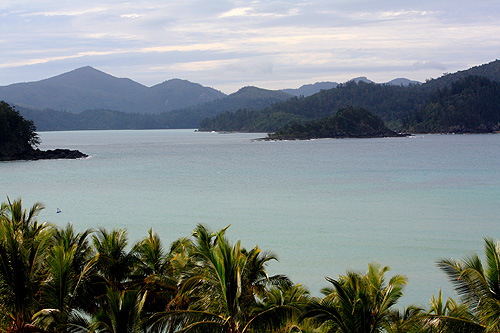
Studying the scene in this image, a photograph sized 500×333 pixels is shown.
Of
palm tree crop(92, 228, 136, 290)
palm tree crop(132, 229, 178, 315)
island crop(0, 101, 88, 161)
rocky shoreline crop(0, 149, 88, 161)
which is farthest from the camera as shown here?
rocky shoreline crop(0, 149, 88, 161)

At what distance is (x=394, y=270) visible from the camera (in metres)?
22.5

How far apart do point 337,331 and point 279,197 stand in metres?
34.3

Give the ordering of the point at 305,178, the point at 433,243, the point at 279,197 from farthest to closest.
Answer: the point at 305,178 < the point at 279,197 < the point at 433,243

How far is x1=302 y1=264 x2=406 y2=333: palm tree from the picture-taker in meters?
9.20

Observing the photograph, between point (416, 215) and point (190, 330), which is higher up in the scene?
point (190, 330)

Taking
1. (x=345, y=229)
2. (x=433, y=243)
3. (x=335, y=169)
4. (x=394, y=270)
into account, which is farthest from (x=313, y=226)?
(x=335, y=169)

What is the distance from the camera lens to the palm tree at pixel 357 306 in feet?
30.2

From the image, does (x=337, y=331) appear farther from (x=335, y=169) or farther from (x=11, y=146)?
(x=11, y=146)

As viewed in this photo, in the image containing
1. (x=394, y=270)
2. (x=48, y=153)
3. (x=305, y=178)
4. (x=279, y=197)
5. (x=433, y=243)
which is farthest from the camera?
(x=48, y=153)

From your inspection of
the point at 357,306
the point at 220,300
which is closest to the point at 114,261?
the point at 220,300

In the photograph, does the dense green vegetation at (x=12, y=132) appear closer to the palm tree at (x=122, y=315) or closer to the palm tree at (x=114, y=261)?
the palm tree at (x=114, y=261)

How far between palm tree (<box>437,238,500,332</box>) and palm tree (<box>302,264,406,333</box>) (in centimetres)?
109

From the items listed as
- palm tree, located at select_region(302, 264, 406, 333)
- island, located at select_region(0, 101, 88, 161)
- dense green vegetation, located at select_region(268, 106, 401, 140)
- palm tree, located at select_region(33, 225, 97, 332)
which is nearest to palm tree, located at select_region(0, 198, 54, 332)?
palm tree, located at select_region(33, 225, 97, 332)

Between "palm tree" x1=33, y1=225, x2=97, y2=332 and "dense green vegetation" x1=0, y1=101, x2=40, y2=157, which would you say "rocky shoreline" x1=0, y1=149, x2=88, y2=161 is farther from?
"palm tree" x1=33, y1=225, x2=97, y2=332
